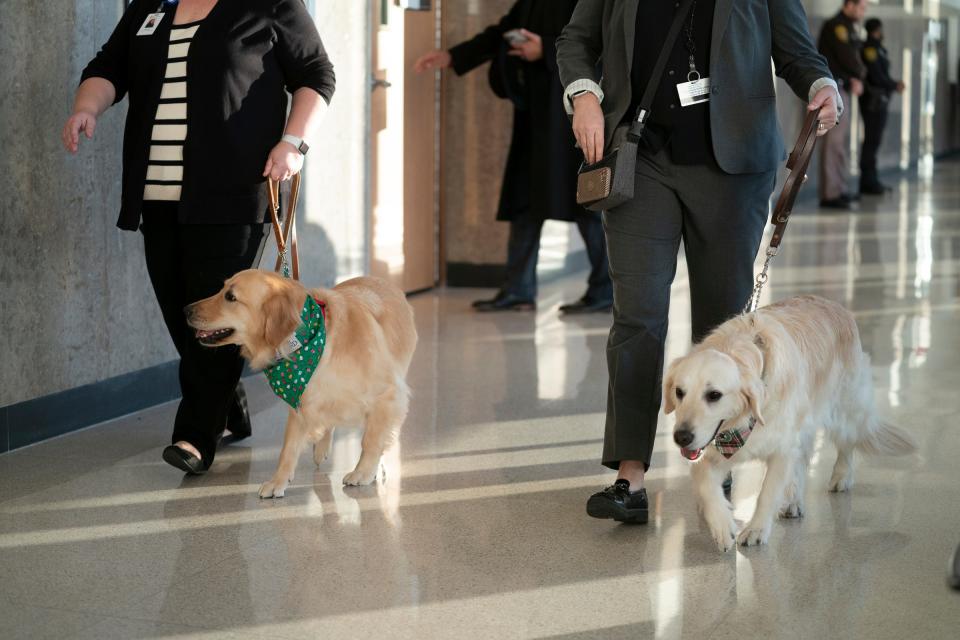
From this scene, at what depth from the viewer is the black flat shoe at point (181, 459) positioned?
3.62m

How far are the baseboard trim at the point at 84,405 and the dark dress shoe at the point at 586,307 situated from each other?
2624 mm

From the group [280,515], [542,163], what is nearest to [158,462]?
[280,515]

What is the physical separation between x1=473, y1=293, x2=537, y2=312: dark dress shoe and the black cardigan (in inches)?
128

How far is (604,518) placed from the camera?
3268 millimetres

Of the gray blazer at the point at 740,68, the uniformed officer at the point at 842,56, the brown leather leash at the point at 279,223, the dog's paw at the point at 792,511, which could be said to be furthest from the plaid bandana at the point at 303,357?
the uniformed officer at the point at 842,56

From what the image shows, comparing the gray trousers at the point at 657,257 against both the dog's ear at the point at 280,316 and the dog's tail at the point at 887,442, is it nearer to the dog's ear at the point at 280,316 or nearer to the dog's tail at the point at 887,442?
Result: the dog's tail at the point at 887,442

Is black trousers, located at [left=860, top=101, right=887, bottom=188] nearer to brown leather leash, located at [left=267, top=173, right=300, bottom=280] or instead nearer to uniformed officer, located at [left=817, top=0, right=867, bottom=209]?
uniformed officer, located at [left=817, top=0, right=867, bottom=209]

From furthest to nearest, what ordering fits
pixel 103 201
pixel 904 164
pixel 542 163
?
pixel 904 164 < pixel 542 163 < pixel 103 201

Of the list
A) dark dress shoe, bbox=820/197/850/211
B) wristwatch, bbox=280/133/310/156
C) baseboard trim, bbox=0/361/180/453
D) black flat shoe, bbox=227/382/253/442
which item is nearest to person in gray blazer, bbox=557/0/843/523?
wristwatch, bbox=280/133/310/156

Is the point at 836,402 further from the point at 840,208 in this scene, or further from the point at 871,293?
the point at 840,208

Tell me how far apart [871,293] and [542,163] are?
2.36 m

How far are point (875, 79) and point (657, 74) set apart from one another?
11899 millimetres

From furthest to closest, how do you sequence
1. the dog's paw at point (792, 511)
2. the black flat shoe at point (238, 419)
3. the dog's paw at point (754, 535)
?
the black flat shoe at point (238, 419) → the dog's paw at point (792, 511) → the dog's paw at point (754, 535)

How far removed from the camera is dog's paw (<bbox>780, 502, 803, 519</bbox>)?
10.7 feet
